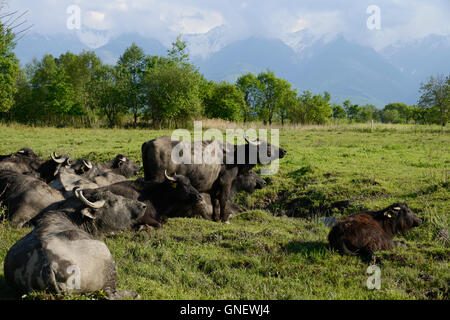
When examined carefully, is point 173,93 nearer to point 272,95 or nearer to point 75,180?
point 75,180

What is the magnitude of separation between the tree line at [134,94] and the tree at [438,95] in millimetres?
89

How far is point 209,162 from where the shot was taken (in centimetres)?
1035

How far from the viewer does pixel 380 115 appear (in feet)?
407

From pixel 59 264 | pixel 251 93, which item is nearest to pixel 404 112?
pixel 251 93

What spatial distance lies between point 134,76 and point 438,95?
43446 millimetres

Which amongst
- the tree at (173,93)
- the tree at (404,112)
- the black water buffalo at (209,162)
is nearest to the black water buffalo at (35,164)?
the black water buffalo at (209,162)

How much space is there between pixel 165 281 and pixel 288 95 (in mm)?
74640

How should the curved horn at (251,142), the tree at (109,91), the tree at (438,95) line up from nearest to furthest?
the curved horn at (251,142) < the tree at (438,95) < the tree at (109,91)

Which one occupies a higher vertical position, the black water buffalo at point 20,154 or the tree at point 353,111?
the tree at point 353,111

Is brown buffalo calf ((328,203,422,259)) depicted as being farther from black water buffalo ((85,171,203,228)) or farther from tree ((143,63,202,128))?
tree ((143,63,202,128))

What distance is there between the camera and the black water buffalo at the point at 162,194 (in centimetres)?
866

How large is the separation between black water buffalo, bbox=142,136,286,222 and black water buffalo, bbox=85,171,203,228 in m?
0.92

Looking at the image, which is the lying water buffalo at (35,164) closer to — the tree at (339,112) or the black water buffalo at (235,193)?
the black water buffalo at (235,193)

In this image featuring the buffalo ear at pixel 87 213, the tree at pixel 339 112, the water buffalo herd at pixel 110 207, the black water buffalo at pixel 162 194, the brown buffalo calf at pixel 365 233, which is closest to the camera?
the water buffalo herd at pixel 110 207
